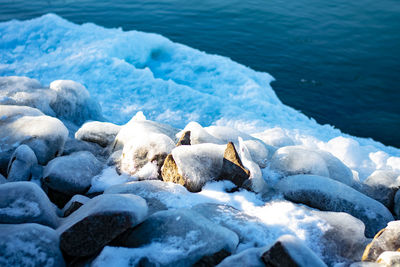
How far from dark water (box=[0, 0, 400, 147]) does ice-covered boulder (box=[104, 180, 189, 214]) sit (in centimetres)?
449

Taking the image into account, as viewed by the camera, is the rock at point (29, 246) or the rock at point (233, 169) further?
the rock at point (233, 169)

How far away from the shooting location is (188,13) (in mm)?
11500

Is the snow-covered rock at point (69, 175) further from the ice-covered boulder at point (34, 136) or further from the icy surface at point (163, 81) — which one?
the icy surface at point (163, 81)

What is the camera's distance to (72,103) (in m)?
Answer: 4.68

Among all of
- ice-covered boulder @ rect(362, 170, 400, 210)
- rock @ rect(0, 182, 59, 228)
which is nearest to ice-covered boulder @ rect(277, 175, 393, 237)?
ice-covered boulder @ rect(362, 170, 400, 210)

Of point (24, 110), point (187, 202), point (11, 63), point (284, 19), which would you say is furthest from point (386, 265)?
point (284, 19)

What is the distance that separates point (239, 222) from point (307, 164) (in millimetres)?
1096

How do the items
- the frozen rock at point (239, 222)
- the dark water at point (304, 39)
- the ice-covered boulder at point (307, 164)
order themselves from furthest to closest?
the dark water at point (304, 39) → the ice-covered boulder at point (307, 164) → the frozen rock at point (239, 222)

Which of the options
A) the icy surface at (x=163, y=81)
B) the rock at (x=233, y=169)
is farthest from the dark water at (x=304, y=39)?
the rock at (x=233, y=169)

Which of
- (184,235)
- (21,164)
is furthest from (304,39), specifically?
(184,235)

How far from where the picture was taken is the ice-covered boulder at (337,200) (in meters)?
2.41

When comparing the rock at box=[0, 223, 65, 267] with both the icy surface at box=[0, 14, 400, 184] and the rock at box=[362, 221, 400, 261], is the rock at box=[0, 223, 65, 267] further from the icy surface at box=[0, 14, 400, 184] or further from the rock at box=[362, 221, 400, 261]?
the icy surface at box=[0, 14, 400, 184]

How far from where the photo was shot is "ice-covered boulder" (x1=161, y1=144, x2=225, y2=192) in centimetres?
246

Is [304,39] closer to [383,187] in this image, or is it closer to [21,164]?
[383,187]
